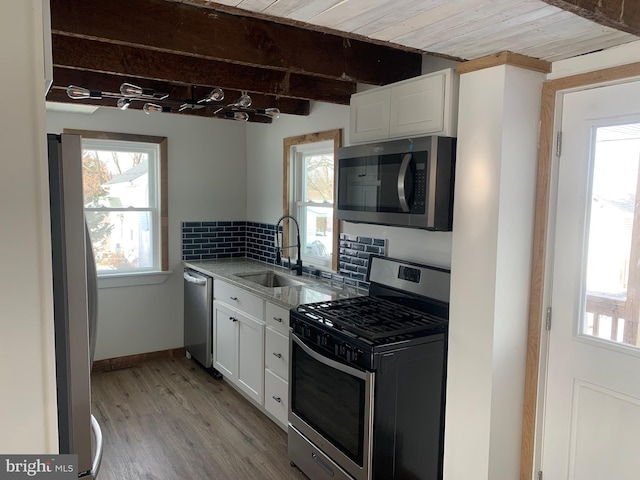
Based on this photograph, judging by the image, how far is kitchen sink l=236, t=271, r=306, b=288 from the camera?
3820 millimetres

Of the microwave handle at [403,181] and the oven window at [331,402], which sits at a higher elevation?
the microwave handle at [403,181]

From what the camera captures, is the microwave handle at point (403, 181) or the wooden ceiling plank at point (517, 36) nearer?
the wooden ceiling plank at point (517, 36)

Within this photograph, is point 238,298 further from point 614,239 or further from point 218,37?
point 614,239

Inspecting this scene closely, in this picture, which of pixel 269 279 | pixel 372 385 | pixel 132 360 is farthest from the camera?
pixel 132 360

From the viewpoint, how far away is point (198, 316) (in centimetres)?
413

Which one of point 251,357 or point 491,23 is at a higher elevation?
point 491,23

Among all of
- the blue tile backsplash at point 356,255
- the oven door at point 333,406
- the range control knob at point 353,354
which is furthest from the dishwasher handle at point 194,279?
the range control knob at point 353,354

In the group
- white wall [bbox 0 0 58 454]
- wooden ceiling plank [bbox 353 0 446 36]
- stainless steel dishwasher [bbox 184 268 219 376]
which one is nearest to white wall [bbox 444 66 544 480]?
wooden ceiling plank [bbox 353 0 446 36]

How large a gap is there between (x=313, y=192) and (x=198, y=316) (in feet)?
4.80

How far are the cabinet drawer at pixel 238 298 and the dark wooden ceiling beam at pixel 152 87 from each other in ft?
4.38

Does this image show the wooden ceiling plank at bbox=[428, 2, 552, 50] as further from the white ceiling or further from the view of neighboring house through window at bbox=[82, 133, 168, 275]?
the view of neighboring house through window at bbox=[82, 133, 168, 275]

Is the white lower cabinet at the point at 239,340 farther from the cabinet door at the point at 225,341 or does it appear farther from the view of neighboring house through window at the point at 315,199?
the view of neighboring house through window at the point at 315,199

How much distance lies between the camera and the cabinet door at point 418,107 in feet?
7.36

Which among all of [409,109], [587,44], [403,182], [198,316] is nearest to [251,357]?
[198,316]
